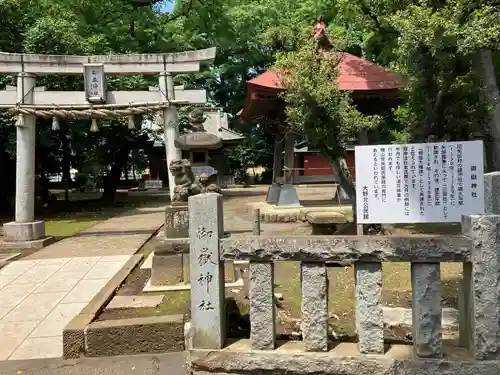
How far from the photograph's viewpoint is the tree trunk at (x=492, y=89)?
9922 millimetres

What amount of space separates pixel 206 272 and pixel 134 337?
1244 millimetres

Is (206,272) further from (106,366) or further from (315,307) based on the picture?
(106,366)

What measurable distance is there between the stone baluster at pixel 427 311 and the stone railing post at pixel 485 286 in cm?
22

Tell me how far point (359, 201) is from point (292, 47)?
226 inches

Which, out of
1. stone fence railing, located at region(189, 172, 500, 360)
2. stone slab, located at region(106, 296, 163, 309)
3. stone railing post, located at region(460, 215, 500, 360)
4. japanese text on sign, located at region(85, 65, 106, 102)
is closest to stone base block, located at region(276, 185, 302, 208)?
japanese text on sign, located at region(85, 65, 106, 102)

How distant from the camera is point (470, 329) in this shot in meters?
2.87

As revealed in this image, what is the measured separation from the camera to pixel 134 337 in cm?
384

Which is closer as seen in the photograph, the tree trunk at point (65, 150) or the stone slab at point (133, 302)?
the stone slab at point (133, 302)

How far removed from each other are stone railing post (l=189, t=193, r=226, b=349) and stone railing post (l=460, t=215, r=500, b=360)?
1.75 metres

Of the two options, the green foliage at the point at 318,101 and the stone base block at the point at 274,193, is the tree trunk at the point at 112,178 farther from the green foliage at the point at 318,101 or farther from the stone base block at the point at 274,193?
the green foliage at the point at 318,101

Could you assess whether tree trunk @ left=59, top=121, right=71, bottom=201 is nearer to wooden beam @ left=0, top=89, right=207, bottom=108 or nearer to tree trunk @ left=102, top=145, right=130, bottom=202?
tree trunk @ left=102, top=145, right=130, bottom=202

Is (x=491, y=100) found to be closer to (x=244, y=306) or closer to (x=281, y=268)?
(x=281, y=268)

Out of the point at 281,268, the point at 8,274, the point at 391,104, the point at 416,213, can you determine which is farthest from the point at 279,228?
the point at 416,213

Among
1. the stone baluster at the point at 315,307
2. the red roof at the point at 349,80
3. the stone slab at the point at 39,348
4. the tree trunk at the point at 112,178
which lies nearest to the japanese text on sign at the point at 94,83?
→ the red roof at the point at 349,80
